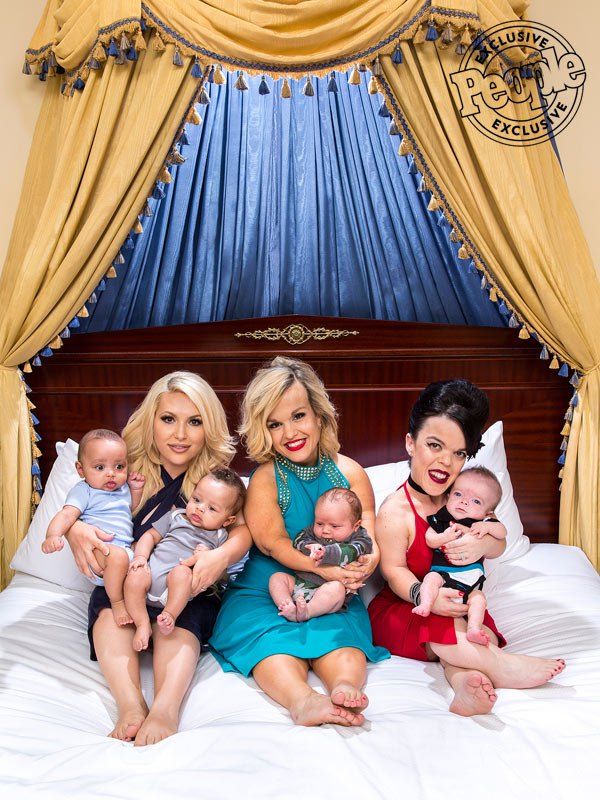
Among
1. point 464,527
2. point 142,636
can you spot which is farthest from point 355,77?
point 142,636

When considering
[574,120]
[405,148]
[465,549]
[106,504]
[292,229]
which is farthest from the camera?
[574,120]

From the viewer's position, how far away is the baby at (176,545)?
6.01 ft

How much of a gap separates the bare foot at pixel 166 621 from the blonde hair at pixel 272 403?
510 mm

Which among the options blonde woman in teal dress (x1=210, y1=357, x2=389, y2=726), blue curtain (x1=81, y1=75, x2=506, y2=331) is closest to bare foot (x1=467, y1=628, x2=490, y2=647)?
blonde woman in teal dress (x1=210, y1=357, x2=389, y2=726)

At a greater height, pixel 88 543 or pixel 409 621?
pixel 88 543

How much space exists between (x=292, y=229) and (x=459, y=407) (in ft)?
3.59

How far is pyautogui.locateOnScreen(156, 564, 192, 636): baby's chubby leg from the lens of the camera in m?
1.79

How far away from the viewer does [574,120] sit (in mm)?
2895

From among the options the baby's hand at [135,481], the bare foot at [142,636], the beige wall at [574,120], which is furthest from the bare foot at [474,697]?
the beige wall at [574,120]

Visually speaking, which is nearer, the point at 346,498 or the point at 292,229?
the point at 346,498

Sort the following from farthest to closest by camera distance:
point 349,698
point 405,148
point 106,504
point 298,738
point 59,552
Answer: point 405,148 → point 59,552 → point 106,504 → point 349,698 → point 298,738

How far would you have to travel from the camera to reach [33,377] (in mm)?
2805

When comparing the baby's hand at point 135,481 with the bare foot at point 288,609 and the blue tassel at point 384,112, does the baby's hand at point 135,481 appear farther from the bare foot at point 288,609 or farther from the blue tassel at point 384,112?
the blue tassel at point 384,112

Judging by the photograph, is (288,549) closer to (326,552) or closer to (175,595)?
(326,552)
